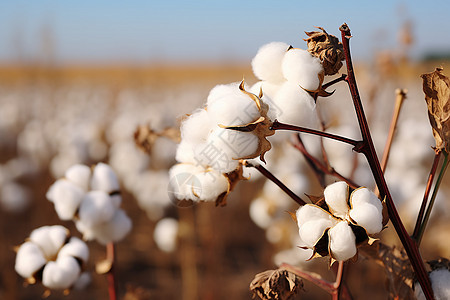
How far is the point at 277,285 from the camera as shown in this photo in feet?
1.93

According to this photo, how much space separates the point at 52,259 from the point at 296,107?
25.4 inches

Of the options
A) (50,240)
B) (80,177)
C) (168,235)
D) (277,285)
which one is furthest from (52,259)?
(168,235)

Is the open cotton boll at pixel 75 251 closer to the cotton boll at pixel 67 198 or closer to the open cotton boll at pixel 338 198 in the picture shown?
the cotton boll at pixel 67 198

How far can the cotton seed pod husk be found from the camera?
0.48m

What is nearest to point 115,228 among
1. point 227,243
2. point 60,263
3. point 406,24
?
point 60,263

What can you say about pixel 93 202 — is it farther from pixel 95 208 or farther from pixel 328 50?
pixel 328 50

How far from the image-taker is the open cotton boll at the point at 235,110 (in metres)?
0.44

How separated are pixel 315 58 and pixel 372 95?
146cm

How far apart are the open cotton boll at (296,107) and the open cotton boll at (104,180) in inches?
21.4

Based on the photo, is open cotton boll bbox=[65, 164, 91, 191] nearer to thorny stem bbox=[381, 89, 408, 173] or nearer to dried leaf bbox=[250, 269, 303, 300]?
dried leaf bbox=[250, 269, 303, 300]

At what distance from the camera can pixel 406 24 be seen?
6.72ft

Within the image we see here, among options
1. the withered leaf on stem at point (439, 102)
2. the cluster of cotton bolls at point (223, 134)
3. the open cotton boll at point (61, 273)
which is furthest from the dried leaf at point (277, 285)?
the open cotton boll at point (61, 273)

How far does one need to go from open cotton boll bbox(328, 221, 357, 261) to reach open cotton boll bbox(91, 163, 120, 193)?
59 centimetres

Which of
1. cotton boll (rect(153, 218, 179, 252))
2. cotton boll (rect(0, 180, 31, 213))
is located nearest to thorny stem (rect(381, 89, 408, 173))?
cotton boll (rect(153, 218, 179, 252))
